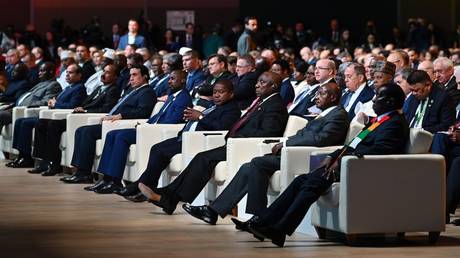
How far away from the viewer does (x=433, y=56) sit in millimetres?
21500

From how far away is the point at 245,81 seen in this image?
14203 mm

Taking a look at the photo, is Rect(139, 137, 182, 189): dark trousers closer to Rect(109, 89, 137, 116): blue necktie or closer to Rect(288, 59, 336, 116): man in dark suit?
Rect(288, 59, 336, 116): man in dark suit

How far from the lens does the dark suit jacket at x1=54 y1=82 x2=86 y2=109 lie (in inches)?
607

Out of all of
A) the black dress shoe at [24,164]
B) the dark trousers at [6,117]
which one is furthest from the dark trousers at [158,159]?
the dark trousers at [6,117]

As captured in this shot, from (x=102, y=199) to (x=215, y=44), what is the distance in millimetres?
14659

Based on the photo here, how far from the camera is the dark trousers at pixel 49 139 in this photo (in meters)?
14.9

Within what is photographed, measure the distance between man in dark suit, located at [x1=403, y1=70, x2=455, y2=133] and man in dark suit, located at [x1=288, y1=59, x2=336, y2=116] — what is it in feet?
4.06

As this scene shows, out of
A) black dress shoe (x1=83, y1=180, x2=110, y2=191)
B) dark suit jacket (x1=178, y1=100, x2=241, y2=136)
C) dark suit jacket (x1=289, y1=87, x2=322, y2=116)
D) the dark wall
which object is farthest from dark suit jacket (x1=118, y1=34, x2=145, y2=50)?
the dark wall

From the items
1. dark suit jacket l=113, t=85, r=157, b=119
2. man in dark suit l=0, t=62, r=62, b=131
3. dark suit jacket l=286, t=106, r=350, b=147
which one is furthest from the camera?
man in dark suit l=0, t=62, r=62, b=131

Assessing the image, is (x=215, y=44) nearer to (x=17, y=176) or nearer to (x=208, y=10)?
(x=208, y=10)

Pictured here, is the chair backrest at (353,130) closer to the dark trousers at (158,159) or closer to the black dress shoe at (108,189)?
the dark trousers at (158,159)

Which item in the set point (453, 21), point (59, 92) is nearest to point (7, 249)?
point (59, 92)

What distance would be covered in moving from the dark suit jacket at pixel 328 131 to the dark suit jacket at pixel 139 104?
3597 mm

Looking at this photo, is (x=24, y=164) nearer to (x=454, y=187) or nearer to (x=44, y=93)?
(x=44, y=93)
